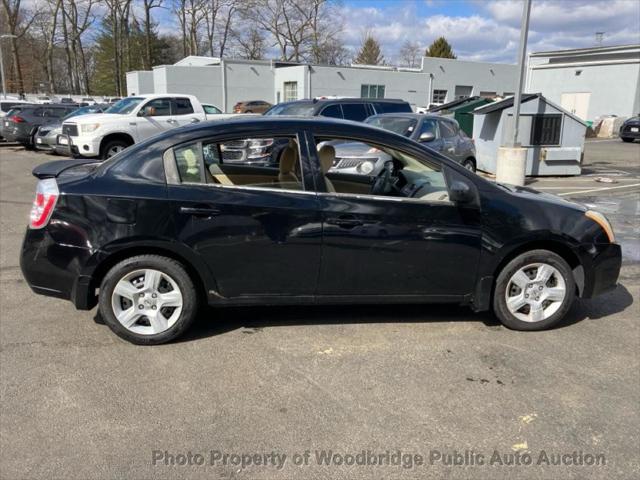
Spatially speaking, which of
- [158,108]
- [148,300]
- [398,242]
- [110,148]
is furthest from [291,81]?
[148,300]

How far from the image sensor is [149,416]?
122 inches

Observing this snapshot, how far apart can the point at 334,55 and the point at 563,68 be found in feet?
106

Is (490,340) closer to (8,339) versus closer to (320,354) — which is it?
(320,354)

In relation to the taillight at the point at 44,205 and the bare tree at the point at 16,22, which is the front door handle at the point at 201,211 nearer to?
the taillight at the point at 44,205

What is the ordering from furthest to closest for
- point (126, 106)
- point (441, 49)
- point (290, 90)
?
point (441, 49) → point (290, 90) → point (126, 106)

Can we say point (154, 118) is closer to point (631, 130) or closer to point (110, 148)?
point (110, 148)

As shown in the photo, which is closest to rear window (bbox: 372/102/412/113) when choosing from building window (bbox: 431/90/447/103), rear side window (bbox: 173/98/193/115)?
rear side window (bbox: 173/98/193/115)

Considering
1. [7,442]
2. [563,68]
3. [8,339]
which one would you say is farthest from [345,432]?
[563,68]

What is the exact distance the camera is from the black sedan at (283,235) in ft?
12.4

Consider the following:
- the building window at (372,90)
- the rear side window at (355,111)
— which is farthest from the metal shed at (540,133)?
the building window at (372,90)

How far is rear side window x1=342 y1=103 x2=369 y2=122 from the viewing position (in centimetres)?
1279

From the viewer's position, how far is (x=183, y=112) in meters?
14.8

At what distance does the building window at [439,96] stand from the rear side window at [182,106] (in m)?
34.8

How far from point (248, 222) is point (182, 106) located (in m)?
12.0
